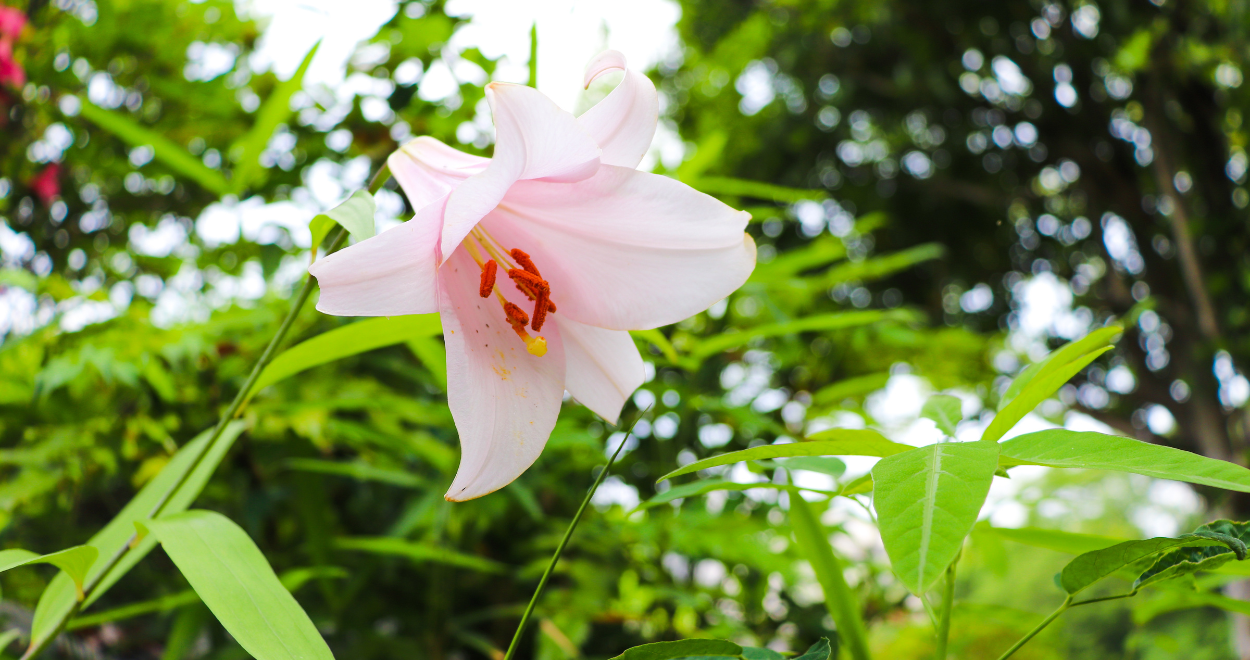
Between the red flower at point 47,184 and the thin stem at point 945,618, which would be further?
the red flower at point 47,184

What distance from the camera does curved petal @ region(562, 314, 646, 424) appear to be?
395 millimetres

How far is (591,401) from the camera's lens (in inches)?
15.5

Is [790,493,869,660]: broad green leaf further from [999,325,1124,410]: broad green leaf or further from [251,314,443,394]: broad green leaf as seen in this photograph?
[251,314,443,394]: broad green leaf

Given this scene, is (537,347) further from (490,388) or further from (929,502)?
(929,502)

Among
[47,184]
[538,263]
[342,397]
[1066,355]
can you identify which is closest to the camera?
[1066,355]

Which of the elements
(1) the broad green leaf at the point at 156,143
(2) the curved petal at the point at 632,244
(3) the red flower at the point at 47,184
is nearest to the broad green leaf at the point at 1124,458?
(2) the curved petal at the point at 632,244

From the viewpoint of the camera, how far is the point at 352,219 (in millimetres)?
302

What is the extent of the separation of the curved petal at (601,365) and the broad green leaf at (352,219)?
12 centimetres

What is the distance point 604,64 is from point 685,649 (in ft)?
0.85

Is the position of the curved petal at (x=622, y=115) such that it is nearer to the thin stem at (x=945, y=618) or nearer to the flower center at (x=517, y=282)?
the flower center at (x=517, y=282)

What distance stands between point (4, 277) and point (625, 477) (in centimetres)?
72

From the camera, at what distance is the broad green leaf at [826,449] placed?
25cm

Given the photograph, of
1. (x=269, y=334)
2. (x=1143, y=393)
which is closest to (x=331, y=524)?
(x=269, y=334)

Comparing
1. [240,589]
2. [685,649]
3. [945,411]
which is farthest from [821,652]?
[240,589]
